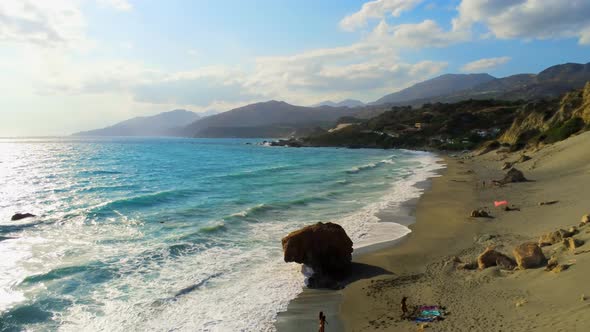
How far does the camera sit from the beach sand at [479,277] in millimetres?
10320

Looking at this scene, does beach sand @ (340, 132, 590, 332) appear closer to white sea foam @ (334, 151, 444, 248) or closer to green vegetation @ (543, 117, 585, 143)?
white sea foam @ (334, 151, 444, 248)

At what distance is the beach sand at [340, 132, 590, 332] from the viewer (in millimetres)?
10320

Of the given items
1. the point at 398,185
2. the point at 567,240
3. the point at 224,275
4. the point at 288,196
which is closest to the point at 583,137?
the point at 398,185

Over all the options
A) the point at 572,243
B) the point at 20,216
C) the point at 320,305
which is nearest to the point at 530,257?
the point at 572,243

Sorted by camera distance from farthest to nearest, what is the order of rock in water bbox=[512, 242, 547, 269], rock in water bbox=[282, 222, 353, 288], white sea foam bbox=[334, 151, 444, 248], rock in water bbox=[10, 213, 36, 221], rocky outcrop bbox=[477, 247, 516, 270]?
rock in water bbox=[10, 213, 36, 221] < white sea foam bbox=[334, 151, 444, 248] < rock in water bbox=[282, 222, 353, 288] < rocky outcrop bbox=[477, 247, 516, 270] < rock in water bbox=[512, 242, 547, 269]

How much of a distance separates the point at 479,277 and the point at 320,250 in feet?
18.7

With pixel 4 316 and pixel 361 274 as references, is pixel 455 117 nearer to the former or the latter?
pixel 361 274

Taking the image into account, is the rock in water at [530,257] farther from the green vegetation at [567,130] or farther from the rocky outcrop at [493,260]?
the green vegetation at [567,130]

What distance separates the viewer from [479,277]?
13.5m

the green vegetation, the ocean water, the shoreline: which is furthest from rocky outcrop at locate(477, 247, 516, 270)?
the green vegetation

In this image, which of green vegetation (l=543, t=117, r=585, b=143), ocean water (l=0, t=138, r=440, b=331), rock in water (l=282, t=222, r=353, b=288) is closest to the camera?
ocean water (l=0, t=138, r=440, b=331)

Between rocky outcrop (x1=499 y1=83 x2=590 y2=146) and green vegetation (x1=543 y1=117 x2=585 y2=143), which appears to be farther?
rocky outcrop (x1=499 y1=83 x2=590 y2=146)

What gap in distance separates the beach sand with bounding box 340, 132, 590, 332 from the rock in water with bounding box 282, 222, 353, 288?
3.92 ft

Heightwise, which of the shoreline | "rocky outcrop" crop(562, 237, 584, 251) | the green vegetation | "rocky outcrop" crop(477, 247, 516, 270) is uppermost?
the green vegetation
